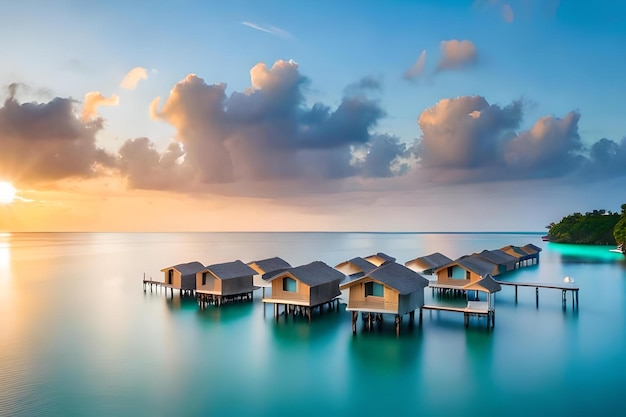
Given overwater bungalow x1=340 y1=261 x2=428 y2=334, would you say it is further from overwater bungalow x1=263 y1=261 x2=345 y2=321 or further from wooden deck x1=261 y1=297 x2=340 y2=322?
wooden deck x1=261 y1=297 x2=340 y2=322

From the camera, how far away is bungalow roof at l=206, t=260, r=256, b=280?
35531 millimetres

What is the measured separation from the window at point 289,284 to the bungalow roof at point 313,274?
1.60 feet

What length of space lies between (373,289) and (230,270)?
44.9 ft

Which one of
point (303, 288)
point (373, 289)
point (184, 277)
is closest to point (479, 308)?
point (373, 289)

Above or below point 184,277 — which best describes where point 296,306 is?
below

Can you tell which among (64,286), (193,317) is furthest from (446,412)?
(64,286)

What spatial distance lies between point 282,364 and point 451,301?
19.7 m

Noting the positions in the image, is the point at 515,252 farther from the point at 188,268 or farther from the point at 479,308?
the point at 188,268

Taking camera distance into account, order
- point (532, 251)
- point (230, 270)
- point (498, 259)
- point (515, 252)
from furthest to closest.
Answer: point (532, 251)
point (515, 252)
point (498, 259)
point (230, 270)

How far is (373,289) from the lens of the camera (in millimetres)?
27203

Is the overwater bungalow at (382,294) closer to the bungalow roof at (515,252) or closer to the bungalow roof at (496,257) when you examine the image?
the bungalow roof at (496,257)

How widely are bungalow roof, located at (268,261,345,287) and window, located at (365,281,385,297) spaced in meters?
3.96

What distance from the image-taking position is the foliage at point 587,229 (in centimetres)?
10438

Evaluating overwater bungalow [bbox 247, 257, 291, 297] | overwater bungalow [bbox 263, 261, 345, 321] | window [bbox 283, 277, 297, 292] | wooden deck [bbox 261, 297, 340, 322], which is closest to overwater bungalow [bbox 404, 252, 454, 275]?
overwater bungalow [bbox 247, 257, 291, 297]
